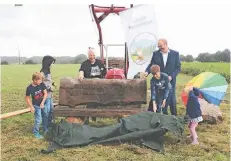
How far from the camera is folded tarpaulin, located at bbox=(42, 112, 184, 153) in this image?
5.96 m

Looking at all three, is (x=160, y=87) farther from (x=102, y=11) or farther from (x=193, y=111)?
(x=102, y=11)

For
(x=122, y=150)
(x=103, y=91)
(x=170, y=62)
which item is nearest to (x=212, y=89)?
(x=170, y=62)

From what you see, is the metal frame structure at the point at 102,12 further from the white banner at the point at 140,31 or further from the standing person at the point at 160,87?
the standing person at the point at 160,87

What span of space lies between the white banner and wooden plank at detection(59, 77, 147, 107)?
1937mm

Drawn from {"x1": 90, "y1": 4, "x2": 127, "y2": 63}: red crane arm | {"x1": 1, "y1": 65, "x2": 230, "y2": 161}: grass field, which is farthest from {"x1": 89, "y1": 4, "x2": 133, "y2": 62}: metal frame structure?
{"x1": 1, "y1": 65, "x2": 230, "y2": 161}: grass field

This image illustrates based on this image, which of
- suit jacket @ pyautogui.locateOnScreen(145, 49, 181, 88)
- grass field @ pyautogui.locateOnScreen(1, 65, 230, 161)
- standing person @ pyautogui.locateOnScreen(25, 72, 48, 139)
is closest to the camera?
grass field @ pyautogui.locateOnScreen(1, 65, 230, 161)

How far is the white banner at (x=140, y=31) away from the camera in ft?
28.1

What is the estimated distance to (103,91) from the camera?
270 inches

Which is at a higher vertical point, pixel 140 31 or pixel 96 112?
pixel 140 31

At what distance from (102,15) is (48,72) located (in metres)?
3.60

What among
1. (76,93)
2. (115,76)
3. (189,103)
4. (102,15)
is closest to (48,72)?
(76,93)

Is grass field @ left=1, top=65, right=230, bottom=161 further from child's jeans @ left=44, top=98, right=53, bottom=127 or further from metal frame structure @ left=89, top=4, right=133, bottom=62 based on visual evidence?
metal frame structure @ left=89, top=4, right=133, bottom=62

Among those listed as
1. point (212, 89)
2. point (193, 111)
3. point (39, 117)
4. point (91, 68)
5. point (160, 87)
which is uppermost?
point (91, 68)

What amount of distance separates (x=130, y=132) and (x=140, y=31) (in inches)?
126
